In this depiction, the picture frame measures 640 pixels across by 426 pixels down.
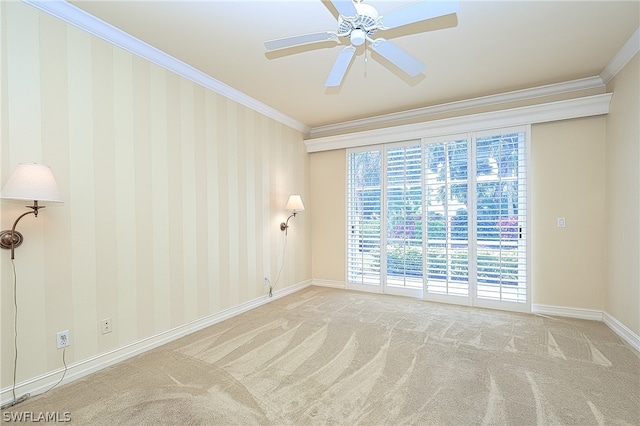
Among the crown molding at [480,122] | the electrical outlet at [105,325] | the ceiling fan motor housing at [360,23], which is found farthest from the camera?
the crown molding at [480,122]

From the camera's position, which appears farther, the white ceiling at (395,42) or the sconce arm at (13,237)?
the white ceiling at (395,42)

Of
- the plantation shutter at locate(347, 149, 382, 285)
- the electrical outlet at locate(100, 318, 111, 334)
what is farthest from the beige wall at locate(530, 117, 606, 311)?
the electrical outlet at locate(100, 318, 111, 334)

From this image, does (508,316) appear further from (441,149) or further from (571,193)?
(441,149)

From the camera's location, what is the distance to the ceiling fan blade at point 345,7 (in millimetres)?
1652

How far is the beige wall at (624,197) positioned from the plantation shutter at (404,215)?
196cm

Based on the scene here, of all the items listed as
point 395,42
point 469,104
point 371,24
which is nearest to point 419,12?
point 371,24

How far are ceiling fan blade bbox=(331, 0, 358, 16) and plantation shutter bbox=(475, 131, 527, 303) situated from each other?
2.80m

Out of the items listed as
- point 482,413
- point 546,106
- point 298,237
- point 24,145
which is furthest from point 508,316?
point 24,145

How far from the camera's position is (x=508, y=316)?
139 inches

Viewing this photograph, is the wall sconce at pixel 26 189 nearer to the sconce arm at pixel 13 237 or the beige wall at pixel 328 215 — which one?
the sconce arm at pixel 13 237

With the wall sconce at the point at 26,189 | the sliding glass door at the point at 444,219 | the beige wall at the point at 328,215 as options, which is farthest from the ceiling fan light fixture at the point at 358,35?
the beige wall at the point at 328,215

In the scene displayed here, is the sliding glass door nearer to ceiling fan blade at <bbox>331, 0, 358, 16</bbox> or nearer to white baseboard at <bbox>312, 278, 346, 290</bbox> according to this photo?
white baseboard at <bbox>312, 278, 346, 290</bbox>

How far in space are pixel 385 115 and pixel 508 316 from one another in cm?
308

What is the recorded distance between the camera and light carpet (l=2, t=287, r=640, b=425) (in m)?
1.83
